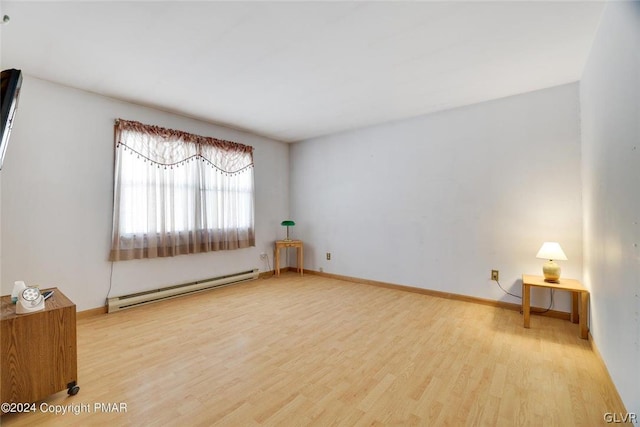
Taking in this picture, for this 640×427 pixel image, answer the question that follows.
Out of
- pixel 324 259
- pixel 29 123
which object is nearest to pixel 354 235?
pixel 324 259

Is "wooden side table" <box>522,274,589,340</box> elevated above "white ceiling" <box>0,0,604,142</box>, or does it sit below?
below

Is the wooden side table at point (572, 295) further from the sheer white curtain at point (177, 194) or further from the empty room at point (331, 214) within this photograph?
the sheer white curtain at point (177, 194)

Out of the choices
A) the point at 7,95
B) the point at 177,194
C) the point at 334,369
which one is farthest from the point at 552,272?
the point at 177,194

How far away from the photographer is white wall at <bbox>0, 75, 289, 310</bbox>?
266 cm

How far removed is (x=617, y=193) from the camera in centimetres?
167

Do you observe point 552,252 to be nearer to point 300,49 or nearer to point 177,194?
point 300,49

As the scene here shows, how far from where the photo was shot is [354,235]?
15.2 feet

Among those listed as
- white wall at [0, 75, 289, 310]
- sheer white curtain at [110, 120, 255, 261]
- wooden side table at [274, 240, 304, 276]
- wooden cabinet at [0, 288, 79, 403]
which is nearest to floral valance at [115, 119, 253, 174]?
sheer white curtain at [110, 120, 255, 261]

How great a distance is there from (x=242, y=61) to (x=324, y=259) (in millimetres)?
3446

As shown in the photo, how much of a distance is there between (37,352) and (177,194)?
241 centimetres

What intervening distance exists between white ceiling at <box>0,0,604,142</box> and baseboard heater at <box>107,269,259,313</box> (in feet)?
7.85

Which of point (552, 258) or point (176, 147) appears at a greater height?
point (176, 147)

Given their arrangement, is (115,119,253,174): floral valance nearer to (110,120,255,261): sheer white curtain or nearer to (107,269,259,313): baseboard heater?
(110,120,255,261): sheer white curtain

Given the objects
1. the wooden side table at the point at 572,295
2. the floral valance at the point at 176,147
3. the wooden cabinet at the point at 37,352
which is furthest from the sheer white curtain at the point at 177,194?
the wooden side table at the point at 572,295
